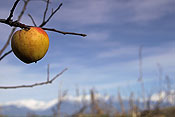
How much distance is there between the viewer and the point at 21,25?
738mm

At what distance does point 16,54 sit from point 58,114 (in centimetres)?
507

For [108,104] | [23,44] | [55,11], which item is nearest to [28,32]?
[23,44]

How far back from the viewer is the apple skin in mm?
810

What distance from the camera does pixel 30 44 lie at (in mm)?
819

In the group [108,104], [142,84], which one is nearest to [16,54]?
[142,84]

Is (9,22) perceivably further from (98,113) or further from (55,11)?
(98,113)

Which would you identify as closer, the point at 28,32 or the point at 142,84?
the point at 28,32

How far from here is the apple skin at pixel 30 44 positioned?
2.66 ft

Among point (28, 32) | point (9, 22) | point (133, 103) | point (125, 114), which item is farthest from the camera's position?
point (125, 114)

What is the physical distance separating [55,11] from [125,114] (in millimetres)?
6151

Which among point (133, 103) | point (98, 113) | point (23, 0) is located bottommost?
point (98, 113)

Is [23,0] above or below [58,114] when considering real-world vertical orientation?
above

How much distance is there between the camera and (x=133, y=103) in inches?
217

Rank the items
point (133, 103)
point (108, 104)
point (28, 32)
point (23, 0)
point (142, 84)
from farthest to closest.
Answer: point (108, 104) → point (133, 103) → point (142, 84) → point (23, 0) → point (28, 32)
